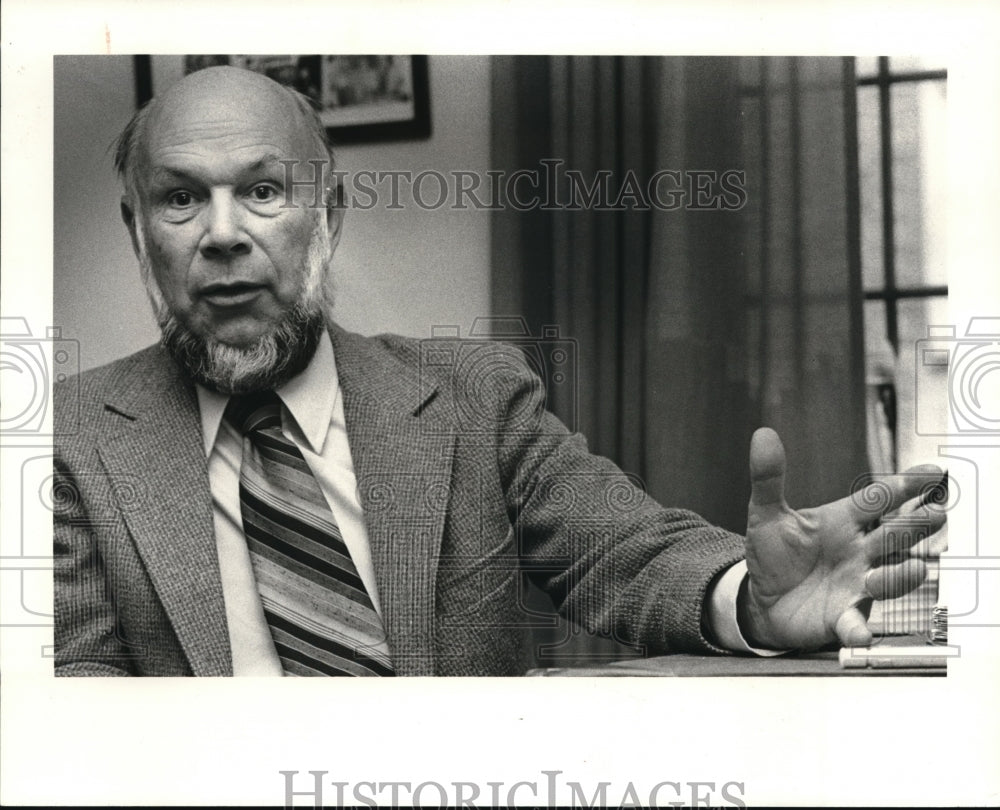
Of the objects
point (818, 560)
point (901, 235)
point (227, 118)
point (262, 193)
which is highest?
point (227, 118)

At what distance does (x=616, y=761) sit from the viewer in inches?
108

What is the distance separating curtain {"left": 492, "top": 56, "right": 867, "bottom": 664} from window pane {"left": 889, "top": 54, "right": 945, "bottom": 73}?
0.12 metres

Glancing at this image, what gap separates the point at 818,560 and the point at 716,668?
34 cm

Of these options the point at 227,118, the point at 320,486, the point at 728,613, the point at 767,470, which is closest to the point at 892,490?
the point at 767,470

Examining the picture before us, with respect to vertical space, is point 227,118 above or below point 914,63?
below

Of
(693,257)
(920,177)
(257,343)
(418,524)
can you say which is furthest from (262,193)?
(920,177)

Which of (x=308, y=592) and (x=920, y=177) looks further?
(x=920, y=177)

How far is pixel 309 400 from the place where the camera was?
278 centimetres

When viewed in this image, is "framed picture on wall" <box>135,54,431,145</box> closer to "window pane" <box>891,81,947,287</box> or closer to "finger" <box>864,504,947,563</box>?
"window pane" <box>891,81,947,287</box>

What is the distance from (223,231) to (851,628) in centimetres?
168

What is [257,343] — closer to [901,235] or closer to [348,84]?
[348,84]

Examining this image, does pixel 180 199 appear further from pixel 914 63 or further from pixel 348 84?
pixel 914 63

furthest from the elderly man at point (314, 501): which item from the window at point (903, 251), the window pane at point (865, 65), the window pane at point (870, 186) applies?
the window pane at point (865, 65)

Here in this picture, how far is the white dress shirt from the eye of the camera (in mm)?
2703
